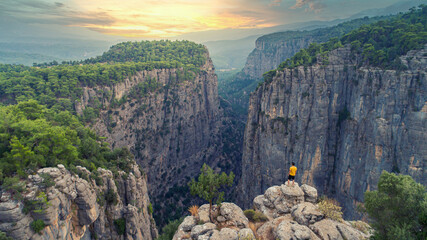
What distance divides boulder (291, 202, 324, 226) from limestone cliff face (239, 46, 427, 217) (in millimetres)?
32004

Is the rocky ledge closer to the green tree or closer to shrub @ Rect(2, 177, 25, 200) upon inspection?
the green tree

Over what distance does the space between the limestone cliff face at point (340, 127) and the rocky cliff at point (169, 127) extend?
2688 centimetres

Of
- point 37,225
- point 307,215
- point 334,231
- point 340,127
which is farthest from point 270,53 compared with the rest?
point 37,225

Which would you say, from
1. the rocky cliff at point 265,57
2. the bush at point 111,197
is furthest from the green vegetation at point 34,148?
the rocky cliff at point 265,57

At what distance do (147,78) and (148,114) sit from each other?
41.8ft

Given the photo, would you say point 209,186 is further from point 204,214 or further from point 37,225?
point 37,225

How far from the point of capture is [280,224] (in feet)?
58.7

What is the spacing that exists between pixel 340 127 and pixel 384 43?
21919 mm

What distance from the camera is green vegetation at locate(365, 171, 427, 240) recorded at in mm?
13383

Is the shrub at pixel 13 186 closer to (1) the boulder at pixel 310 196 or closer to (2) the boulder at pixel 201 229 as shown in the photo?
(2) the boulder at pixel 201 229

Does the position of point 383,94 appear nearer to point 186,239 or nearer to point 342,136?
point 342,136

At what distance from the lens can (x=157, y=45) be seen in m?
109

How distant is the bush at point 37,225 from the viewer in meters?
16.7

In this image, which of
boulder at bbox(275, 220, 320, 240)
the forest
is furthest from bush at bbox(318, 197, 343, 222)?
the forest
